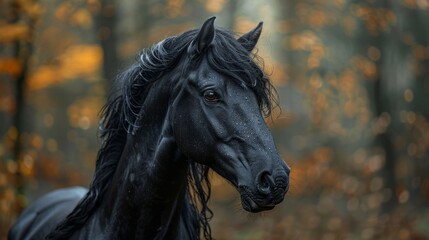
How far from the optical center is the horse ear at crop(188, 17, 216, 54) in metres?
3.11

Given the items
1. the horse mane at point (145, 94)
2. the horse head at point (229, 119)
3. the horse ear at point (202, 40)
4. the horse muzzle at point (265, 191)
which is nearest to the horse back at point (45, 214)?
the horse mane at point (145, 94)

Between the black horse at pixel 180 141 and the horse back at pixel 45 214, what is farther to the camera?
the horse back at pixel 45 214

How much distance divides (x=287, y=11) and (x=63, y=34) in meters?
4.61

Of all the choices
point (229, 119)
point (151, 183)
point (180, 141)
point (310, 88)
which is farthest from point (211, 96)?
point (310, 88)

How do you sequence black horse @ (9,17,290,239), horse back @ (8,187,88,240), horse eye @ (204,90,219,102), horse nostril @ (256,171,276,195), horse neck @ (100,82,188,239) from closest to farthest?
horse nostril @ (256,171,276,195) → black horse @ (9,17,290,239) → horse eye @ (204,90,219,102) → horse neck @ (100,82,188,239) → horse back @ (8,187,88,240)

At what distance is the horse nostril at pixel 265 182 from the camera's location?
2.79 metres

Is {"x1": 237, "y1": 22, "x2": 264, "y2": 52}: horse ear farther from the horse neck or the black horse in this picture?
the horse neck

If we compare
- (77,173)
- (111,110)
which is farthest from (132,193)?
(77,173)

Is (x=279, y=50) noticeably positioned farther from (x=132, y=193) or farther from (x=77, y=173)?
(x=132, y=193)

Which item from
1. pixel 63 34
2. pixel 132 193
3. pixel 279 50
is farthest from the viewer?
pixel 279 50

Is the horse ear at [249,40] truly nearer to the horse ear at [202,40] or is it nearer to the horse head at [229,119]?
the horse head at [229,119]

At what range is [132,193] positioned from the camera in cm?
343

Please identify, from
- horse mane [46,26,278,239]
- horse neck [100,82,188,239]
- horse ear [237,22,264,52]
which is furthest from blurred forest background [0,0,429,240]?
horse ear [237,22,264,52]

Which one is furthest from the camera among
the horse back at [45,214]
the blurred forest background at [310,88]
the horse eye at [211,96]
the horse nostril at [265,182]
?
the blurred forest background at [310,88]
